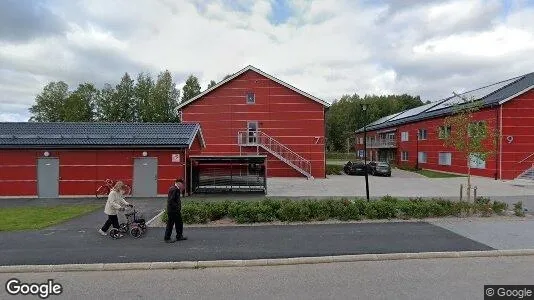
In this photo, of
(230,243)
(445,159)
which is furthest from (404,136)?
(230,243)

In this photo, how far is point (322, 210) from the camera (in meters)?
11.2

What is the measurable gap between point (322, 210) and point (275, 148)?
20.0 meters

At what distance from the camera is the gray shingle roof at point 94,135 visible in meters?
18.1

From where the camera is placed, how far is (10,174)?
59.9 ft

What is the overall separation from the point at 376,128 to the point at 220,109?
109 feet

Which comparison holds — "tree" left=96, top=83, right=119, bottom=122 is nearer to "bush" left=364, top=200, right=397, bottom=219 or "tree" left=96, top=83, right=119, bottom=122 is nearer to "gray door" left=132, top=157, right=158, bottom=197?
"gray door" left=132, top=157, right=158, bottom=197

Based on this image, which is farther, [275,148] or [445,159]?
[445,159]

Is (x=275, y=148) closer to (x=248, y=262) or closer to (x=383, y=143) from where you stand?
(x=248, y=262)

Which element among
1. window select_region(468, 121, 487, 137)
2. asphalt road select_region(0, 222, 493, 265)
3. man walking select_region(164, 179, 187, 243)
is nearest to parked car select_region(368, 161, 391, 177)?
window select_region(468, 121, 487, 137)

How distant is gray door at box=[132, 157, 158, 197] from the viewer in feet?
60.5

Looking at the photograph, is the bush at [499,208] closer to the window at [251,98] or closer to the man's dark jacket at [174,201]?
the man's dark jacket at [174,201]

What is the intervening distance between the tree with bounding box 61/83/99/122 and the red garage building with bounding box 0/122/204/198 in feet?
182

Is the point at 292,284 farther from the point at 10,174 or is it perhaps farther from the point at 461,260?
the point at 10,174

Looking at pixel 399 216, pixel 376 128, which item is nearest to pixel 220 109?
pixel 399 216
